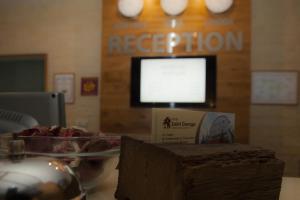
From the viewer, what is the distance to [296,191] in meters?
0.73

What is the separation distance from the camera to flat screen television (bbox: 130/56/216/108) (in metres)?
2.89

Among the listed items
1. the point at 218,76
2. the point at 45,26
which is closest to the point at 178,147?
the point at 218,76

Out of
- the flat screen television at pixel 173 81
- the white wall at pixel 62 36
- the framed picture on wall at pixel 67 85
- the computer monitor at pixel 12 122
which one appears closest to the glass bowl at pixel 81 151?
the computer monitor at pixel 12 122

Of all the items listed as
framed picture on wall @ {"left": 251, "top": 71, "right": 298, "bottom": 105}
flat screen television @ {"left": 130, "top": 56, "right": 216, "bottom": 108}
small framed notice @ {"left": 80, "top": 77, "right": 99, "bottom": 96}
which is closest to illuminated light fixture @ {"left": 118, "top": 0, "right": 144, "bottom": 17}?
flat screen television @ {"left": 130, "top": 56, "right": 216, "bottom": 108}

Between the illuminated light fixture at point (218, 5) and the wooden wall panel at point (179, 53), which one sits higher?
the illuminated light fixture at point (218, 5)

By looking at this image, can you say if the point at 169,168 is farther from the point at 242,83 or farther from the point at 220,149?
the point at 242,83

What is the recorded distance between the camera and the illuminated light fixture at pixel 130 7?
3050 millimetres

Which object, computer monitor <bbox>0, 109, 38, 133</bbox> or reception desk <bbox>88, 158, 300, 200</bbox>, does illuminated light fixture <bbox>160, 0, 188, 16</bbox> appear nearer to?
computer monitor <bbox>0, 109, 38, 133</bbox>

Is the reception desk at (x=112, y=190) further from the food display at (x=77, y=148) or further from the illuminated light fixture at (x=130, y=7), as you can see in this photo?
the illuminated light fixture at (x=130, y=7)

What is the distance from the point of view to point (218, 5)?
290 centimetres

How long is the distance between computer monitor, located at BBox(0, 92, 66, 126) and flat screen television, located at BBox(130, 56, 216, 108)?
1.90 m

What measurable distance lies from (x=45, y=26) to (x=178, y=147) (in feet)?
10.8

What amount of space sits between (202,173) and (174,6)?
272cm

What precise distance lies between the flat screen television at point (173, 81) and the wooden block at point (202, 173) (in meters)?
2.36
